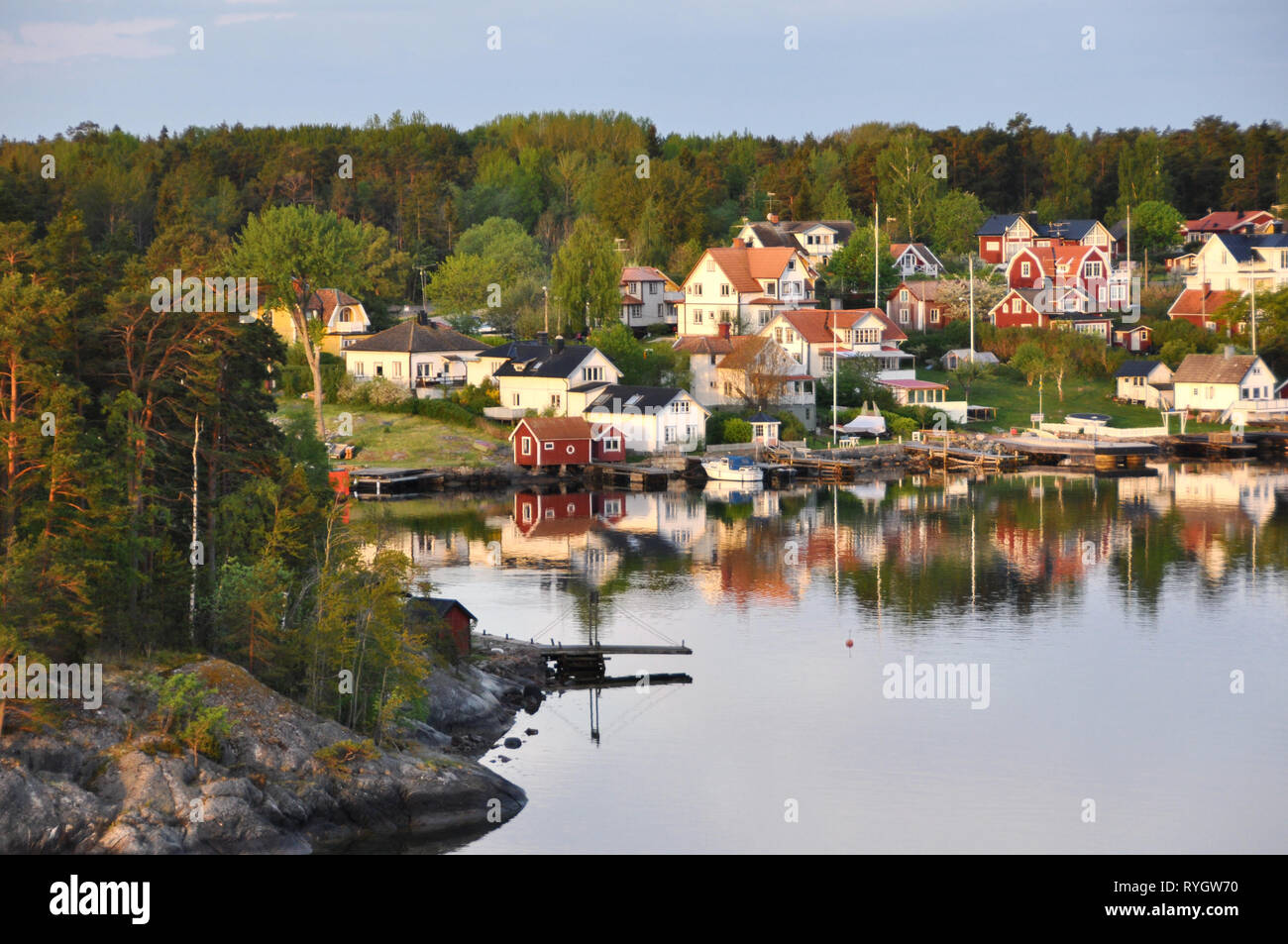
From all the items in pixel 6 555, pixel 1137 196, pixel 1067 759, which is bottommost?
→ pixel 1067 759

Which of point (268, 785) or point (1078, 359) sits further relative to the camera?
point (1078, 359)

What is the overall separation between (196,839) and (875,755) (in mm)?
11913

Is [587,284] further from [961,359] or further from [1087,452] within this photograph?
[1087,452]

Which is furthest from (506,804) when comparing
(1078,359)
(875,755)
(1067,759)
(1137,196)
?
(1137,196)

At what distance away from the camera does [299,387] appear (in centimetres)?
7194

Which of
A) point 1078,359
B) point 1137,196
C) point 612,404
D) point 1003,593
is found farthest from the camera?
point 1137,196

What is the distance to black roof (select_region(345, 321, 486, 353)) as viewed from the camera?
72.3 meters

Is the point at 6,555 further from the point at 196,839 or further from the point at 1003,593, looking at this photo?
the point at 1003,593

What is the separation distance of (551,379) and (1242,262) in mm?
39863

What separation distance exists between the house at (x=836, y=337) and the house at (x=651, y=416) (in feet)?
27.0

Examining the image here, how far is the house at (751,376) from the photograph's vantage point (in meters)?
69.6

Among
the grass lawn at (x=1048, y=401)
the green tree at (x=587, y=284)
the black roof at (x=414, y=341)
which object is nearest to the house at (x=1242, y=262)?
the grass lawn at (x=1048, y=401)

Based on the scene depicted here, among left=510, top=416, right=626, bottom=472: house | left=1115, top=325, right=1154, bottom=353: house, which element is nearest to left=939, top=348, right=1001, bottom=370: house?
left=1115, top=325, right=1154, bottom=353: house

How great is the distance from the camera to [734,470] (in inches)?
2458
